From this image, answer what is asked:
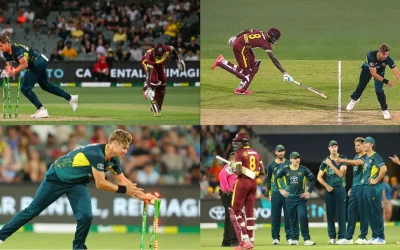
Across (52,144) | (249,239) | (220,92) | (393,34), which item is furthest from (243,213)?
(52,144)

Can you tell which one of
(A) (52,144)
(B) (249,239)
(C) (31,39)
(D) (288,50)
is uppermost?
(C) (31,39)

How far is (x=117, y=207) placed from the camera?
527 inches

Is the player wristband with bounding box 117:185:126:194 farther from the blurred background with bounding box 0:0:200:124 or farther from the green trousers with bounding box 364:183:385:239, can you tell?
the blurred background with bounding box 0:0:200:124

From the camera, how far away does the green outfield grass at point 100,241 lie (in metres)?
10.9

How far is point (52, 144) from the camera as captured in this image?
14.8m

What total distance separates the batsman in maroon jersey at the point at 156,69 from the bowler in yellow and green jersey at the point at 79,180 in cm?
427

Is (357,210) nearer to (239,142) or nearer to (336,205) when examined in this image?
(336,205)

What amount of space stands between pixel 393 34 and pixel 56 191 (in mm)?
5001

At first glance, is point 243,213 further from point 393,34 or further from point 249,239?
point 393,34

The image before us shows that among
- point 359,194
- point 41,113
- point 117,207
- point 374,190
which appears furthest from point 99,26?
point 374,190

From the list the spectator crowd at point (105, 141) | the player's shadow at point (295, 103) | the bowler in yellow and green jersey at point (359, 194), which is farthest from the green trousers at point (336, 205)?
the spectator crowd at point (105, 141)

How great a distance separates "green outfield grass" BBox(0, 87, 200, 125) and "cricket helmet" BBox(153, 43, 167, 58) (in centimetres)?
93

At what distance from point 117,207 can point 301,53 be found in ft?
13.8

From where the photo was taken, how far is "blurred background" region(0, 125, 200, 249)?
1328 centimetres
